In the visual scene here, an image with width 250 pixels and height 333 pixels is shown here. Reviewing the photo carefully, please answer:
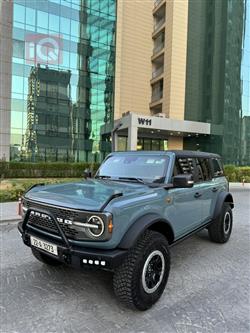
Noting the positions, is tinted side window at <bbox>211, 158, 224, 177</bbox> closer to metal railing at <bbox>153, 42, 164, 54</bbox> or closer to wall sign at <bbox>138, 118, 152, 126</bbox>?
wall sign at <bbox>138, 118, 152, 126</bbox>

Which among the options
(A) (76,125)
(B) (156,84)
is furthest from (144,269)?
(B) (156,84)

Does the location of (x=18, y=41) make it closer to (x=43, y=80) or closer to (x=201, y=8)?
(x=43, y=80)

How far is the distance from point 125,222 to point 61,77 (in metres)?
31.2

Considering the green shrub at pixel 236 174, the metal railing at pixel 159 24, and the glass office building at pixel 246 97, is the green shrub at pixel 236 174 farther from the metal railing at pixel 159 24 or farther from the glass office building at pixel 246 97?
the metal railing at pixel 159 24

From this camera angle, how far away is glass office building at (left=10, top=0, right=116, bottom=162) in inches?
1187

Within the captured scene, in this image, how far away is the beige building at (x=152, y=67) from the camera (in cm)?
3488

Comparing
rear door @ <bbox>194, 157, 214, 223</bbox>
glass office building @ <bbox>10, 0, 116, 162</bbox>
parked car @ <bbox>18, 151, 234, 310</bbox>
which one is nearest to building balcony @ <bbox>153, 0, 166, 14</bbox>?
glass office building @ <bbox>10, 0, 116, 162</bbox>

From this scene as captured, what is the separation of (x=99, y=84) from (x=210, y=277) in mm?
32276

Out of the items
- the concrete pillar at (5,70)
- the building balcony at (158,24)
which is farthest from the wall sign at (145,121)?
the building balcony at (158,24)

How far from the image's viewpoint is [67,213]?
3.22 metres

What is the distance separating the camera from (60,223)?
10.8 ft

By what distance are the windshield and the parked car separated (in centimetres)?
2

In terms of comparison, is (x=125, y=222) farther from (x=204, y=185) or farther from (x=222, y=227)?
(x=222, y=227)

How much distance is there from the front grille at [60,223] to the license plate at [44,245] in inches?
5.8
